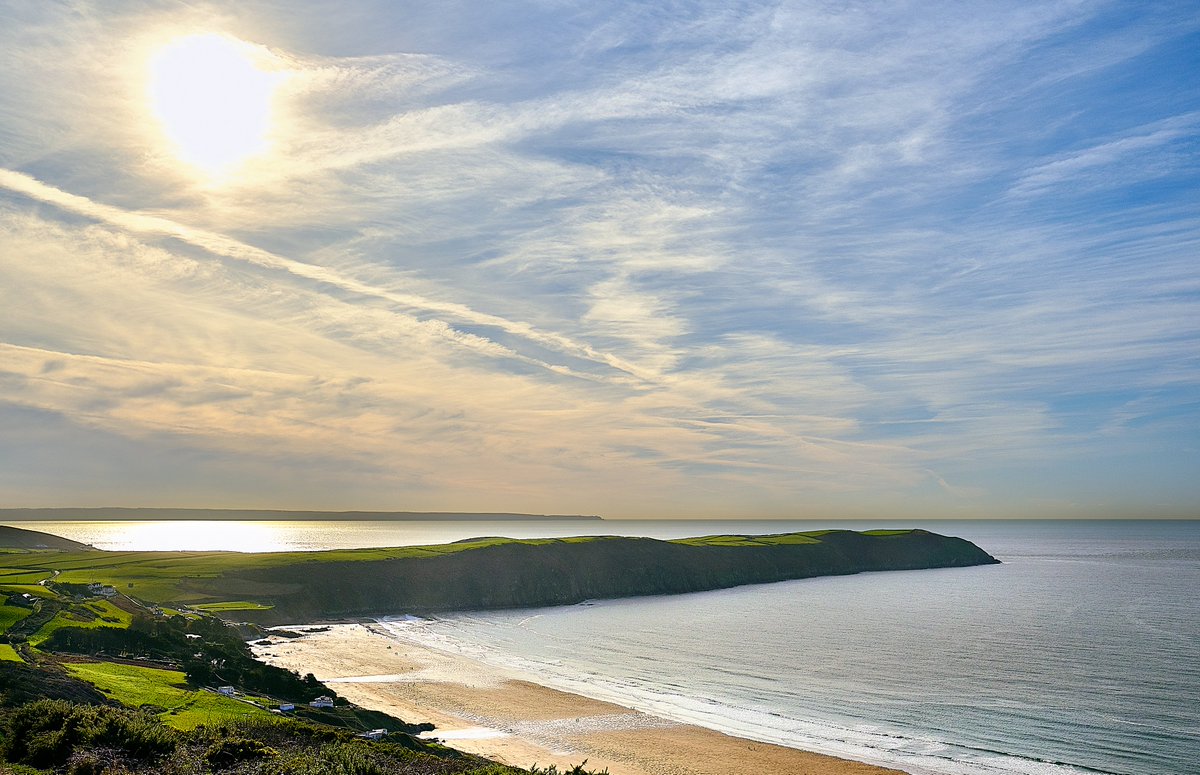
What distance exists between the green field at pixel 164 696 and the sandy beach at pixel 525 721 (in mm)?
11847

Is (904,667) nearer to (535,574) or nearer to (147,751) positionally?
(147,751)

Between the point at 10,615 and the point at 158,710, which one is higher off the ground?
the point at 10,615

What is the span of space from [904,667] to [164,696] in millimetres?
50258

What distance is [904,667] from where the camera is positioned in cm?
5881

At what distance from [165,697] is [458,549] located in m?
83.6

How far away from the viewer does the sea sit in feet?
128

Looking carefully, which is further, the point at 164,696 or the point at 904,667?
the point at 904,667

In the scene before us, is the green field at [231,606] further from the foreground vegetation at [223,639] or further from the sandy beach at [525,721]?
the sandy beach at [525,721]

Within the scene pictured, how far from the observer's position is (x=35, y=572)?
74.2 meters

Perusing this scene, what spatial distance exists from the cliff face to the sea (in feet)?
26.7

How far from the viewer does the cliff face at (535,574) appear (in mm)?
92875

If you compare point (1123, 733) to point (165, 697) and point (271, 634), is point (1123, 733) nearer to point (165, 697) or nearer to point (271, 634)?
point (165, 697)

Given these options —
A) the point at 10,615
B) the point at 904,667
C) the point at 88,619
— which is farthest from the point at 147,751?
the point at 904,667

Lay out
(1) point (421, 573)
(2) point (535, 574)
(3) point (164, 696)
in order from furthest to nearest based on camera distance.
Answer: (2) point (535, 574)
(1) point (421, 573)
(3) point (164, 696)
